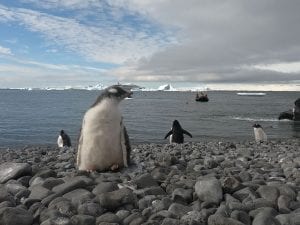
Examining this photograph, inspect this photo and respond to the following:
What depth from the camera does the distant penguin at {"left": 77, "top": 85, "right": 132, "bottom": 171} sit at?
22.7 ft

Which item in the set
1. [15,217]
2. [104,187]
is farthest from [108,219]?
[104,187]

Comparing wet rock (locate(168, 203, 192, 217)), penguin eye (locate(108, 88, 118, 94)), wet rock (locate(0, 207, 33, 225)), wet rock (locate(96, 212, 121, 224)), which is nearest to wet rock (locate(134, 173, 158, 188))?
wet rock (locate(168, 203, 192, 217))

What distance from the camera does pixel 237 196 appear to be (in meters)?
5.37

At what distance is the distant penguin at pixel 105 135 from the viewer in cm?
692

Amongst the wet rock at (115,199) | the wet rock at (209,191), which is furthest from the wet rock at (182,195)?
the wet rock at (115,199)

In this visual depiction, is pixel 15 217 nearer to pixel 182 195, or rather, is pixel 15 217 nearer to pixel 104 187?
pixel 104 187

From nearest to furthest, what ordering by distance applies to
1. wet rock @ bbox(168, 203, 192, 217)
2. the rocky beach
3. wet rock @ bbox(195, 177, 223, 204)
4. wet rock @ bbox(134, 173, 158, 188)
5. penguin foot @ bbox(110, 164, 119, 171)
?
the rocky beach
wet rock @ bbox(168, 203, 192, 217)
wet rock @ bbox(195, 177, 223, 204)
wet rock @ bbox(134, 173, 158, 188)
penguin foot @ bbox(110, 164, 119, 171)

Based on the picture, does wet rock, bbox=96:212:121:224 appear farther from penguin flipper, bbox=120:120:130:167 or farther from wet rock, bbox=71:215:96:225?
penguin flipper, bbox=120:120:130:167

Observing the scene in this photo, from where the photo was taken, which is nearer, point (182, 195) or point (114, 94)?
point (182, 195)

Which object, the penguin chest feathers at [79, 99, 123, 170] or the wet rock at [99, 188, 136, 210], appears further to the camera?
the penguin chest feathers at [79, 99, 123, 170]

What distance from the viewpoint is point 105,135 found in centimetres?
700

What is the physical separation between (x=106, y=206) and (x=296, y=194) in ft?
8.18

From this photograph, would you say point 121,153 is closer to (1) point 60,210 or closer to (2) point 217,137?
(1) point 60,210

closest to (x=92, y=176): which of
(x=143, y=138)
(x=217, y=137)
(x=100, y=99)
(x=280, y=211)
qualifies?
(x=100, y=99)
